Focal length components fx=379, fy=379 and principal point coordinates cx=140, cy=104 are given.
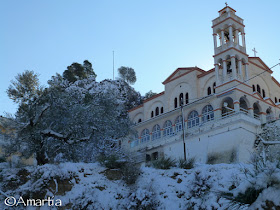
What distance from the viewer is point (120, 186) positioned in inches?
651

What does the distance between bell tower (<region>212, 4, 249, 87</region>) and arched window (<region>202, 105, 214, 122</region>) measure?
2414 mm

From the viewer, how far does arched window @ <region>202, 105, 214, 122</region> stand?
1375 inches

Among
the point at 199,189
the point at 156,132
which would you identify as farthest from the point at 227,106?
the point at 199,189

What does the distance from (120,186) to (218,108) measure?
19.5 meters

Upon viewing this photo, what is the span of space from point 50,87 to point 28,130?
3.58 m

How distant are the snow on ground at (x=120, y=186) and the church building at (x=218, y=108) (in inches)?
581

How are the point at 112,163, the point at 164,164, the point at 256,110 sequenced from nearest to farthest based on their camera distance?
1. the point at 112,163
2. the point at 164,164
3. the point at 256,110

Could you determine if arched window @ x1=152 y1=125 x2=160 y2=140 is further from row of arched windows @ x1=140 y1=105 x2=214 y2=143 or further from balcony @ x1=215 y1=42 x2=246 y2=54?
balcony @ x1=215 y1=42 x2=246 y2=54

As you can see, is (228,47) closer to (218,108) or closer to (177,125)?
(218,108)

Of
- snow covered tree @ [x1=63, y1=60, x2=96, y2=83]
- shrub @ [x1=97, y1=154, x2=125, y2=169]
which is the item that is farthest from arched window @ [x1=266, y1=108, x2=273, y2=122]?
snow covered tree @ [x1=63, y1=60, x2=96, y2=83]

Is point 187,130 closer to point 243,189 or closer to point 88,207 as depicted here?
point 88,207

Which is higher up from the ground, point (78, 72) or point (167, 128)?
point (78, 72)

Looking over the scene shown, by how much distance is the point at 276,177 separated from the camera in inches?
328

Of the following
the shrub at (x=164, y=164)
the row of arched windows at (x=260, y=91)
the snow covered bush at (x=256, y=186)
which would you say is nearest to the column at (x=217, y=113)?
the row of arched windows at (x=260, y=91)
